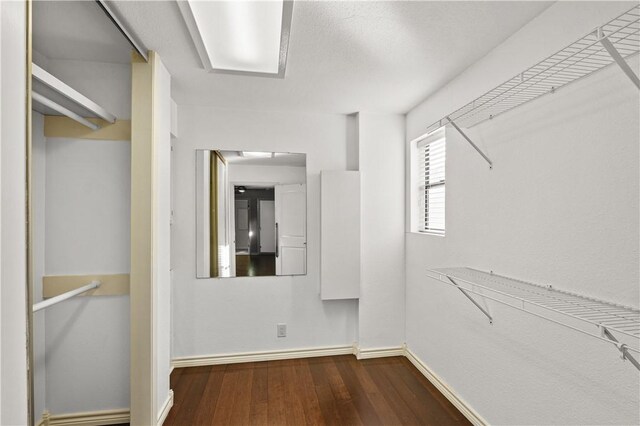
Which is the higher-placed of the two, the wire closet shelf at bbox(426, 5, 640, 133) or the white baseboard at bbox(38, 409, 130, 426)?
the wire closet shelf at bbox(426, 5, 640, 133)

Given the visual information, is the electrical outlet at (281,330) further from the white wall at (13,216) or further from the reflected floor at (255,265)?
the white wall at (13,216)

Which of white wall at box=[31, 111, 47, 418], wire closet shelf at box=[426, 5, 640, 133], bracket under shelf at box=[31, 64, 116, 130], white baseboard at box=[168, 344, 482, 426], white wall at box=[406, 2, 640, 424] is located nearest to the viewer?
wire closet shelf at box=[426, 5, 640, 133]

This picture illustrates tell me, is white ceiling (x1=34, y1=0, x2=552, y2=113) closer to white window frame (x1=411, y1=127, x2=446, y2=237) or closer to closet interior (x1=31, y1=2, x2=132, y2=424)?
closet interior (x1=31, y1=2, x2=132, y2=424)

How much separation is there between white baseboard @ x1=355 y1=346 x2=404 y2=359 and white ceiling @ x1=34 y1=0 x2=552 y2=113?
7.52 feet

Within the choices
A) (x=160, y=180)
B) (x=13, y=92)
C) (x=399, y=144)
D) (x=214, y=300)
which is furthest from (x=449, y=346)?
(x=13, y=92)

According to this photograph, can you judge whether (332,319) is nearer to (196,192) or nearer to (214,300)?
(214,300)

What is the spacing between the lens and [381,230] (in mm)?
2910

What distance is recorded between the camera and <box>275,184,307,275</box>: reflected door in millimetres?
2926

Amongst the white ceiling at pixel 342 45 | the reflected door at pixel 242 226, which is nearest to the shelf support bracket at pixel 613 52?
the white ceiling at pixel 342 45

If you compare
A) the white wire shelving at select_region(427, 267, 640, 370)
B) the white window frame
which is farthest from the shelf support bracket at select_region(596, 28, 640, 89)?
the white window frame

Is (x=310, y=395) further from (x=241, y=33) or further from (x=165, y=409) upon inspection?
(x=241, y=33)

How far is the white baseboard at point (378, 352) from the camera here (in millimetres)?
2867

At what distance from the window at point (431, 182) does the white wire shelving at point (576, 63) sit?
584 millimetres

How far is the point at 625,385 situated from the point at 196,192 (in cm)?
292
